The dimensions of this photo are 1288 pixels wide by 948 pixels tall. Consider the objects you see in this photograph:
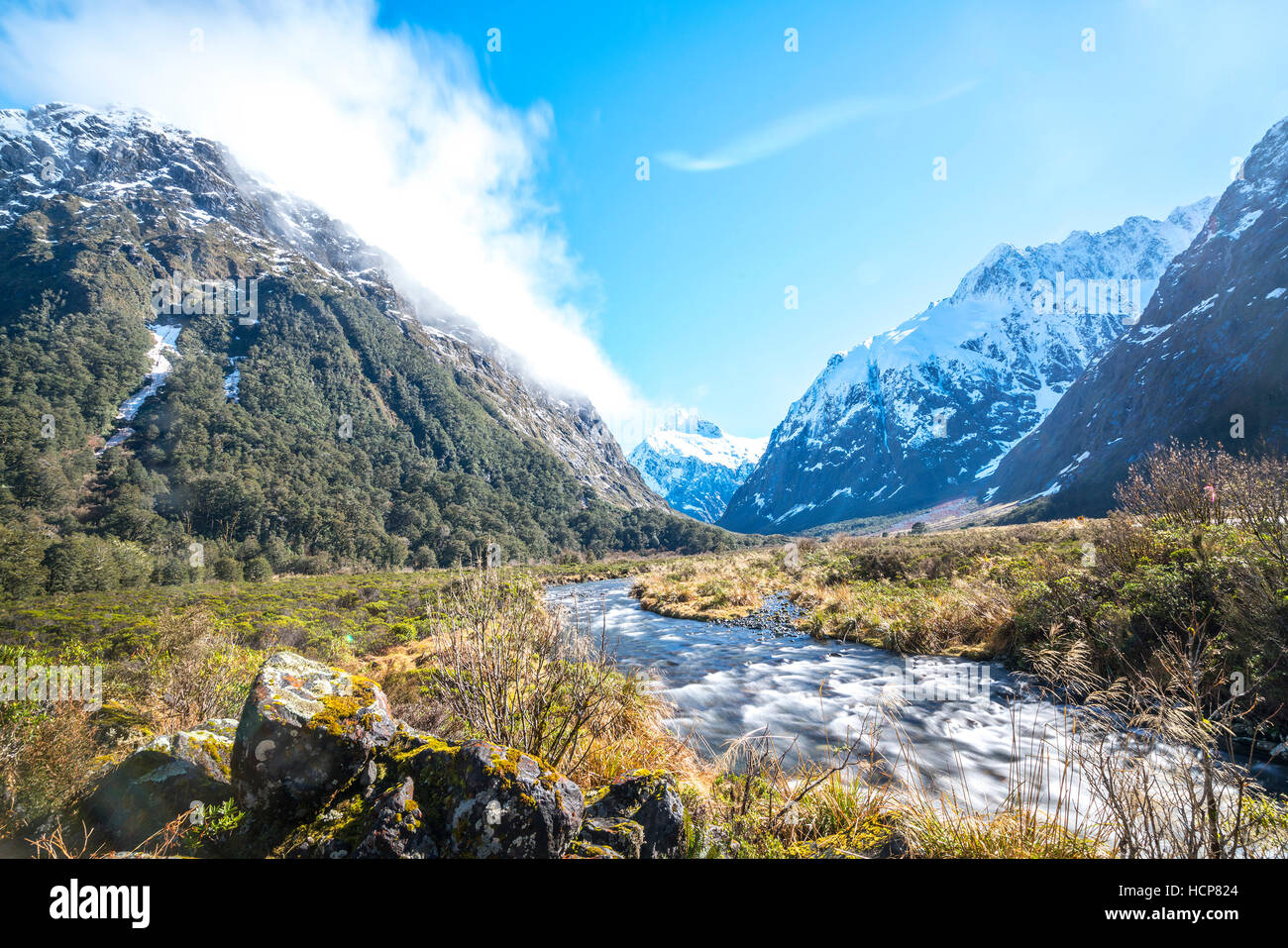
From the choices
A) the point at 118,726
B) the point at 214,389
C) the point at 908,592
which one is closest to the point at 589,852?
the point at 118,726

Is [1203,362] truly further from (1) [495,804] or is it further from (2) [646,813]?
(1) [495,804]

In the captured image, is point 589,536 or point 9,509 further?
point 589,536

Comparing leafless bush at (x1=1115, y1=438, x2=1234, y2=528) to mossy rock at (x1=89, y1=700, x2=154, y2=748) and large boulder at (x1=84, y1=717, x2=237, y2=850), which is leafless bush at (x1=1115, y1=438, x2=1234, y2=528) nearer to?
large boulder at (x1=84, y1=717, x2=237, y2=850)

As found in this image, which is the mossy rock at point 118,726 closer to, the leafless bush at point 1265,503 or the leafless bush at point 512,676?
the leafless bush at point 512,676

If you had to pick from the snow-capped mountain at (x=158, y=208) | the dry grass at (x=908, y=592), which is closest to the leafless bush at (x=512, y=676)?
the dry grass at (x=908, y=592)

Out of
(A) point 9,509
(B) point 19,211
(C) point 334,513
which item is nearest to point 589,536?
(C) point 334,513
